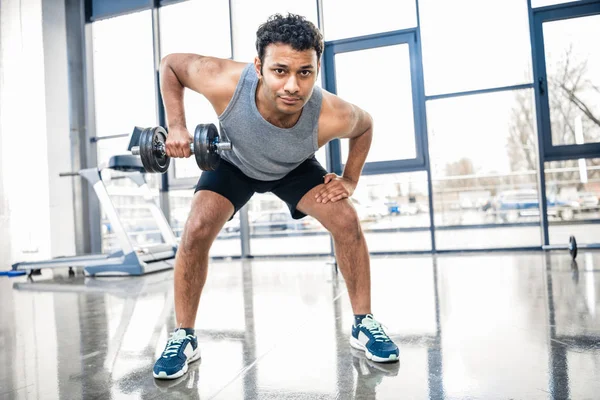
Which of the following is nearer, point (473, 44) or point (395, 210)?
point (473, 44)

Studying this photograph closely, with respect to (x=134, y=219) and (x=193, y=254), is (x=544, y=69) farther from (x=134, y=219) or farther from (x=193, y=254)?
(x=134, y=219)

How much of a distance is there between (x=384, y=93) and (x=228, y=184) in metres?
3.37

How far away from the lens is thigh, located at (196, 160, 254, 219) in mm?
1535

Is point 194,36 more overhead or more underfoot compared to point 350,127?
more overhead

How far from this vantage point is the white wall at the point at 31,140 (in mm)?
5012

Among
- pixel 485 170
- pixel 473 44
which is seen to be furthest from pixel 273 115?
pixel 473 44

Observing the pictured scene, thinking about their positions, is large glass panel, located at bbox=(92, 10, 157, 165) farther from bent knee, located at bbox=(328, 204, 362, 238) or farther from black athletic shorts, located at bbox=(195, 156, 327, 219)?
bent knee, located at bbox=(328, 204, 362, 238)

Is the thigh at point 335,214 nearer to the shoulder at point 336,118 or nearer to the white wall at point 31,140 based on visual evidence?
the shoulder at point 336,118

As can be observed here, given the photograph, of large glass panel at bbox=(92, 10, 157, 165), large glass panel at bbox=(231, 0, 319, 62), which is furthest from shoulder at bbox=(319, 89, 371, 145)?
large glass panel at bbox=(92, 10, 157, 165)

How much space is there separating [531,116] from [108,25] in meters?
5.22

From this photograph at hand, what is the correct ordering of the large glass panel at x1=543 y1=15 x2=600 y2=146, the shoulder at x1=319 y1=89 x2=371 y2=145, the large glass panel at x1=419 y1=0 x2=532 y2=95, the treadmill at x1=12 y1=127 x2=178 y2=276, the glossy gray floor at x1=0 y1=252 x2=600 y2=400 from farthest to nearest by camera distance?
the large glass panel at x1=419 y1=0 x2=532 y2=95, the large glass panel at x1=543 y1=15 x2=600 y2=146, the treadmill at x1=12 y1=127 x2=178 y2=276, the shoulder at x1=319 y1=89 x2=371 y2=145, the glossy gray floor at x1=0 y1=252 x2=600 y2=400

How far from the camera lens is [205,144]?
1343mm

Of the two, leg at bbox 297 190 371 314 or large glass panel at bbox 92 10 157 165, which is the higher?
large glass panel at bbox 92 10 157 165

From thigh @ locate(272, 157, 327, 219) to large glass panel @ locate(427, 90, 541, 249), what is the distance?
9.68 feet
